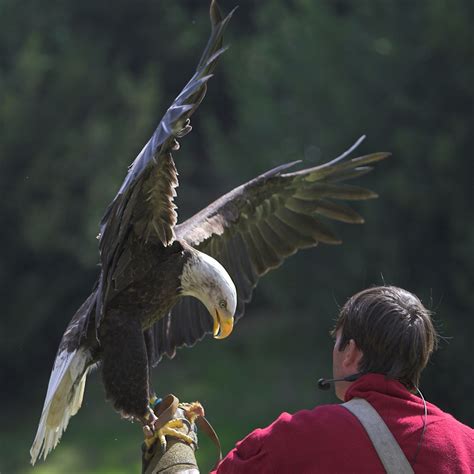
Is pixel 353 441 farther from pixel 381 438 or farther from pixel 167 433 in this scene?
pixel 167 433

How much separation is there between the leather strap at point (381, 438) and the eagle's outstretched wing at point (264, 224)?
1.97m

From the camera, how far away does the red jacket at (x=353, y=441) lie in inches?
72.5

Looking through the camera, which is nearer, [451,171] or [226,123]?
[451,171]

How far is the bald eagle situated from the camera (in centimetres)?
282

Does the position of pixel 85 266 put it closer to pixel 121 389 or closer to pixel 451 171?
pixel 451 171

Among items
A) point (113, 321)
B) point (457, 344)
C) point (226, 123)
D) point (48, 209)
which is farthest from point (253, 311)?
point (113, 321)

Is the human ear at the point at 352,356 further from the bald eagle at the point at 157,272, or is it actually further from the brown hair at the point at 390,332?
the bald eagle at the point at 157,272

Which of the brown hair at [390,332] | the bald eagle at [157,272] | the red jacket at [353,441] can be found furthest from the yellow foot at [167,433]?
the brown hair at [390,332]

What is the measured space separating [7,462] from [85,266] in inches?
92.3

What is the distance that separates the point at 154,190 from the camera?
10.1ft

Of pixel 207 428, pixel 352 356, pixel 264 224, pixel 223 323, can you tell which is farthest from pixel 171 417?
pixel 264 224

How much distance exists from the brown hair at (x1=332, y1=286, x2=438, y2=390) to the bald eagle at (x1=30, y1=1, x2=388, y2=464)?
2.85ft

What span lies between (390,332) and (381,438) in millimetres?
221

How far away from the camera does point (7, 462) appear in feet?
34.0
